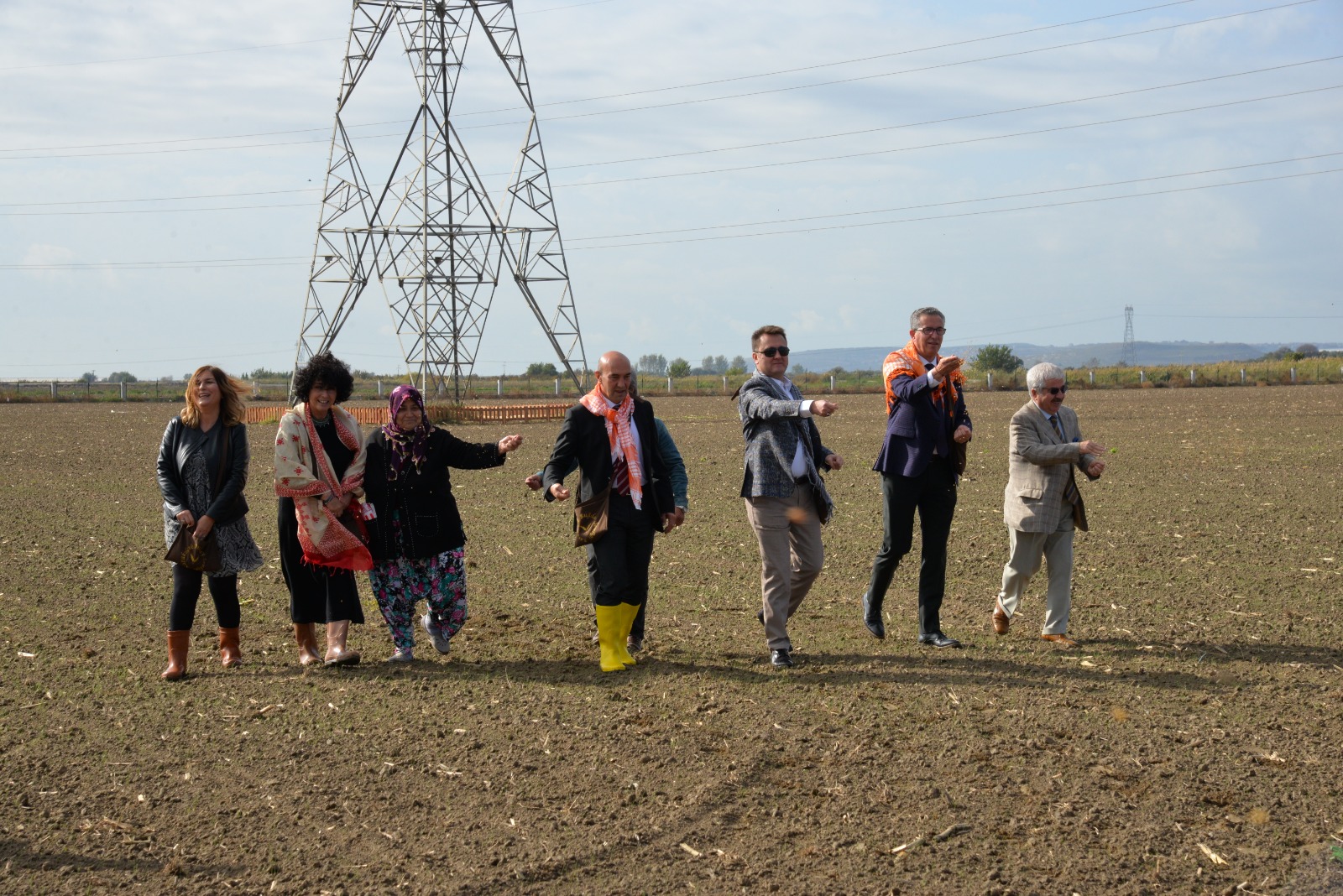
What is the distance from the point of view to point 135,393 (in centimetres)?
6053

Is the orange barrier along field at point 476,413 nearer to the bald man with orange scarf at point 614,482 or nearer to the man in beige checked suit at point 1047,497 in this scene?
the man in beige checked suit at point 1047,497

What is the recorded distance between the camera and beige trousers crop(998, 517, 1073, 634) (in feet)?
25.2

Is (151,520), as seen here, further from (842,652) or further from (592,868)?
(592,868)

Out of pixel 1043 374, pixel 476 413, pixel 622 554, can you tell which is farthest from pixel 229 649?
pixel 476 413

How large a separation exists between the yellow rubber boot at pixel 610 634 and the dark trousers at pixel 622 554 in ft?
0.17

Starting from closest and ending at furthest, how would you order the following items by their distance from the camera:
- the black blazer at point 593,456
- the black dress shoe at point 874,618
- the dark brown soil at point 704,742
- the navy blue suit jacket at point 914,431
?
the dark brown soil at point 704,742 < the black blazer at point 593,456 < the navy blue suit jacket at point 914,431 < the black dress shoe at point 874,618

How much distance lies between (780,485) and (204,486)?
3286mm

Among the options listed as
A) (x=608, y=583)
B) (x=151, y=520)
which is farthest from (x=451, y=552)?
(x=151, y=520)

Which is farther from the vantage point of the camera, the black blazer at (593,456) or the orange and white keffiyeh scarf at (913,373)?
the orange and white keffiyeh scarf at (913,373)

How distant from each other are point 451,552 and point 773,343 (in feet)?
7.50

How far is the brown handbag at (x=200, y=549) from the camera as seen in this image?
284 inches

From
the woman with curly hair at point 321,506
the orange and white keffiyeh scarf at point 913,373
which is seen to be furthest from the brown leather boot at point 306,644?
the orange and white keffiyeh scarf at point 913,373

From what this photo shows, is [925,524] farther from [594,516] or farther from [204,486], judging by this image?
[204,486]

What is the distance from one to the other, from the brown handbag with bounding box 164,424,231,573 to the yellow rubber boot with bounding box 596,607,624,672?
2215mm
